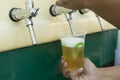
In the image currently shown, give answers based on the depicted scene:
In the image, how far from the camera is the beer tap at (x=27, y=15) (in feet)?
3.08

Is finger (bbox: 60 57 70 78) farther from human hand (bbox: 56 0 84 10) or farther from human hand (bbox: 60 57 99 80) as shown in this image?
human hand (bbox: 56 0 84 10)

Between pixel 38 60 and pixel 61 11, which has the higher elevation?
pixel 61 11

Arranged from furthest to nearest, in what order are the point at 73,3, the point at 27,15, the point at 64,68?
1. the point at 64,68
2. the point at 27,15
3. the point at 73,3

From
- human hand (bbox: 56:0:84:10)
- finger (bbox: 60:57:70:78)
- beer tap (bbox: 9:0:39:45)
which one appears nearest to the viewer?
human hand (bbox: 56:0:84:10)

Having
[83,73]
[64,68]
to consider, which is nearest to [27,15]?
[64,68]

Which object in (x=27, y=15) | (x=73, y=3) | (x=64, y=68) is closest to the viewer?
(x=73, y=3)

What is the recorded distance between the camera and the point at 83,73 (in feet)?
3.80

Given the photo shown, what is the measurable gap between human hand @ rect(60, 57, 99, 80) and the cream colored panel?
0.13m

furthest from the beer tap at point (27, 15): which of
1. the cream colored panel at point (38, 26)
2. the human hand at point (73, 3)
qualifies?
the human hand at point (73, 3)

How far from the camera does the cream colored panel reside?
37.6 inches

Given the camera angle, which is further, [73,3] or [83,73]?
[83,73]

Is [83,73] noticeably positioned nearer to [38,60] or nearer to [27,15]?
[38,60]

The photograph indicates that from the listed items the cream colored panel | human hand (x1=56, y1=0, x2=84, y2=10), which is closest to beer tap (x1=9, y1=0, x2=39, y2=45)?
the cream colored panel

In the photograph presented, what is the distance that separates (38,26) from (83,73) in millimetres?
274
